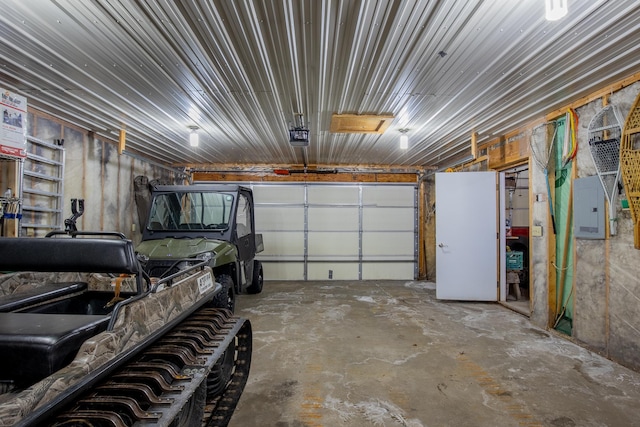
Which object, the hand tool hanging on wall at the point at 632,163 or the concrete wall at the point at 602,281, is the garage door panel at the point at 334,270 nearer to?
the concrete wall at the point at 602,281

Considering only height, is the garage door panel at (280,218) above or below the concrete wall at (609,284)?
above

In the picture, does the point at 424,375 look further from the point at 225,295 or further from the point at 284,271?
the point at 284,271

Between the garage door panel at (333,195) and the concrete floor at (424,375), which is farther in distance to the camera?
the garage door panel at (333,195)

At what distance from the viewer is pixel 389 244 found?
8297 mm

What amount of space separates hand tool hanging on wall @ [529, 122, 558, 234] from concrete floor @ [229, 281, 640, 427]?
180 centimetres

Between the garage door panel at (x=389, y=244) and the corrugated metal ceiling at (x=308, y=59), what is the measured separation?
392 centimetres

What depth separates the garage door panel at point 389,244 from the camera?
8.26 metres

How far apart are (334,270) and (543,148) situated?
5320mm

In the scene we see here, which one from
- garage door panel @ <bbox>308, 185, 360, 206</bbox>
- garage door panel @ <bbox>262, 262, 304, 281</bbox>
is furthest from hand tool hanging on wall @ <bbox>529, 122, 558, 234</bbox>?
garage door panel @ <bbox>262, 262, 304, 281</bbox>

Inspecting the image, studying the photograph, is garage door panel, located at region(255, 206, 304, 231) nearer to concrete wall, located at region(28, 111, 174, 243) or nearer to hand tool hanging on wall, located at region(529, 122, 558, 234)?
concrete wall, located at region(28, 111, 174, 243)

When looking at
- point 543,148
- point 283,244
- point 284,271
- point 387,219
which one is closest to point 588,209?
point 543,148

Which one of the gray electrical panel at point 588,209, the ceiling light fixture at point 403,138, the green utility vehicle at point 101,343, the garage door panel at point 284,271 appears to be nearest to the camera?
the green utility vehicle at point 101,343

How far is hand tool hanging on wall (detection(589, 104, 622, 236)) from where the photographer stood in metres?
3.27

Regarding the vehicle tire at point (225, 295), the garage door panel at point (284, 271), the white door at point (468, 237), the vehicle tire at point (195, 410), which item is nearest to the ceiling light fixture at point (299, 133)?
the vehicle tire at point (225, 295)
